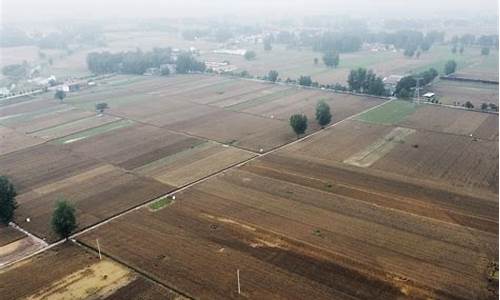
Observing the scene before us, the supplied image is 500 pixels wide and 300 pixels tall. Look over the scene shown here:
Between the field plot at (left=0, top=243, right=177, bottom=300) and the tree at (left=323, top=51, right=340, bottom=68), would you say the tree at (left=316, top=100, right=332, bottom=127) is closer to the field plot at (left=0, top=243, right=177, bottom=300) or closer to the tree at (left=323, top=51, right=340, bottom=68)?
the field plot at (left=0, top=243, right=177, bottom=300)

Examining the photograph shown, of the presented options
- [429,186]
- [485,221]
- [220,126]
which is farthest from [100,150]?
[485,221]

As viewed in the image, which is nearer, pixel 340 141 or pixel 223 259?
pixel 223 259

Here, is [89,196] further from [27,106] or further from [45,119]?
[27,106]

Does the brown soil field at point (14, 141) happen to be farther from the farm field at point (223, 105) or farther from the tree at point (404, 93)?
the tree at point (404, 93)

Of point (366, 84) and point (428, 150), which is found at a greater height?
point (366, 84)

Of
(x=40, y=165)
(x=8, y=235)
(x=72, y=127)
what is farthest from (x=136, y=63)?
(x=8, y=235)

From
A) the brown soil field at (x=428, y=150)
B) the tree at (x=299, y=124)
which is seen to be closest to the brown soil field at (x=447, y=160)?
the brown soil field at (x=428, y=150)

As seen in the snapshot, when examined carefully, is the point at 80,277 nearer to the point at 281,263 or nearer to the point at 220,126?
the point at 281,263

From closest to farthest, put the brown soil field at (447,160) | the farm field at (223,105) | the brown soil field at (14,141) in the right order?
the brown soil field at (447,160)
the brown soil field at (14,141)
the farm field at (223,105)
